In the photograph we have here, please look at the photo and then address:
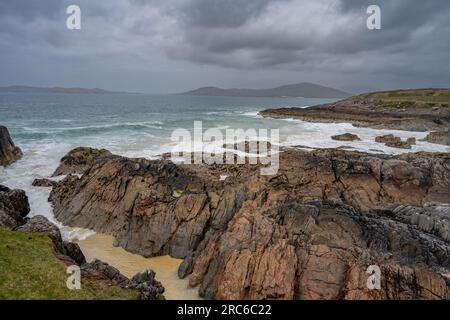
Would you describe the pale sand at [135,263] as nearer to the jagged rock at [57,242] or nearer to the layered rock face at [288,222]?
the layered rock face at [288,222]

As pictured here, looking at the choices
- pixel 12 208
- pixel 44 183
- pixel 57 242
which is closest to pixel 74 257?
pixel 57 242

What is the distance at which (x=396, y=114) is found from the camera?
105 m

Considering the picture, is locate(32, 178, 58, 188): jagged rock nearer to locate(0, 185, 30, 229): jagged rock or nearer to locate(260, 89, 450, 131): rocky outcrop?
locate(0, 185, 30, 229): jagged rock

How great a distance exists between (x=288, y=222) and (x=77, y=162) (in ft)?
99.1

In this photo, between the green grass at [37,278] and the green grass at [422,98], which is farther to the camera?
the green grass at [422,98]

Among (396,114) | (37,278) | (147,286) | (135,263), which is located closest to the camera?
(37,278)

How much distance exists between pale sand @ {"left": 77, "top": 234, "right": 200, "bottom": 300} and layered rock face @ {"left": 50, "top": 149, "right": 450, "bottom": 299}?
612 millimetres

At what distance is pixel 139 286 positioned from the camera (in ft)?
48.8

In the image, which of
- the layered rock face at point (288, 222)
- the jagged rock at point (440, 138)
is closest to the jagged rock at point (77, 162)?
the layered rock face at point (288, 222)

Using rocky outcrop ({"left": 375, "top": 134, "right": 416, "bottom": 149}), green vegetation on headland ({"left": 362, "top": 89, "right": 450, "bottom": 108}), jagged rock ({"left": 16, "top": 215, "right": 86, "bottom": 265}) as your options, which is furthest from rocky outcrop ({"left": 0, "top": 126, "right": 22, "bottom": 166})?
green vegetation on headland ({"left": 362, "top": 89, "right": 450, "bottom": 108})

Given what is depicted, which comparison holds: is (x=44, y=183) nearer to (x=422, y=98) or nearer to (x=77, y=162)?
(x=77, y=162)

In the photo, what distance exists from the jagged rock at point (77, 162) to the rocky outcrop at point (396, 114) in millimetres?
71890

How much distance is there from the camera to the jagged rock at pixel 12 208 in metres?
20.2
